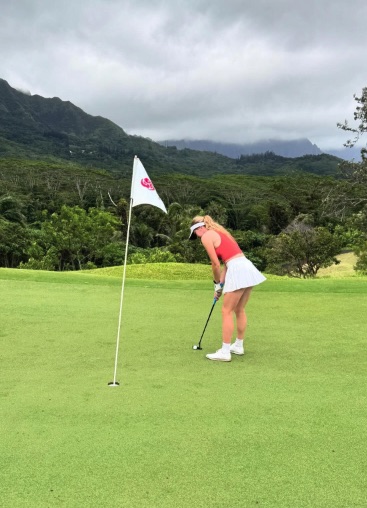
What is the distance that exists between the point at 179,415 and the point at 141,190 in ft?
8.32

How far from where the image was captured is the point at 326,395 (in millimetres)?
4066

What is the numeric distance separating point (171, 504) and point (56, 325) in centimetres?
474

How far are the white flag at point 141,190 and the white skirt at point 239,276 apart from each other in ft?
3.62

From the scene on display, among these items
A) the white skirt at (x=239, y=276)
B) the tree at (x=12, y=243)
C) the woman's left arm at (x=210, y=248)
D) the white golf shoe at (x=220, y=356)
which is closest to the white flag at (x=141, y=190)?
the woman's left arm at (x=210, y=248)

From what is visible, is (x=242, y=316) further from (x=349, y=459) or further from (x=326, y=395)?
(x=349, y=459)

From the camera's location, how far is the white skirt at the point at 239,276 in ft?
18.1

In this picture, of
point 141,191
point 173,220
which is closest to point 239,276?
point 141,191

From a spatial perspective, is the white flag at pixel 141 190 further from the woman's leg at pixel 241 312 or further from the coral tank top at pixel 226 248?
the woman's leg at pixel 241 312

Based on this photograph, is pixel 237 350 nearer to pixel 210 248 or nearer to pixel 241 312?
pixel 241 312

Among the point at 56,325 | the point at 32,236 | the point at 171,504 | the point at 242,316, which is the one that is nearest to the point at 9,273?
the point at 56,325

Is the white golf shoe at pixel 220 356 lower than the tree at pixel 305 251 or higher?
lower

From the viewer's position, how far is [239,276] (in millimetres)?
5535

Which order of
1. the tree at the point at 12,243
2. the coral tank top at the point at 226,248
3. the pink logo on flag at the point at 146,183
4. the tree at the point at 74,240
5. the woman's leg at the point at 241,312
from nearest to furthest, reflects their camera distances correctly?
1. the pink logo on flag at the point at 146,183
2. the coral tank top at the point at 226,248
3. the woman's leg at the point at 241,312
4. the tree at the point at 74,240
5. the tree at the point at 12,243

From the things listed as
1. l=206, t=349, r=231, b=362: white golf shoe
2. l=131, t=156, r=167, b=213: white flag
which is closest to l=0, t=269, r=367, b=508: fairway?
l=206, t=349, r=231, b=362: white golf shoe
